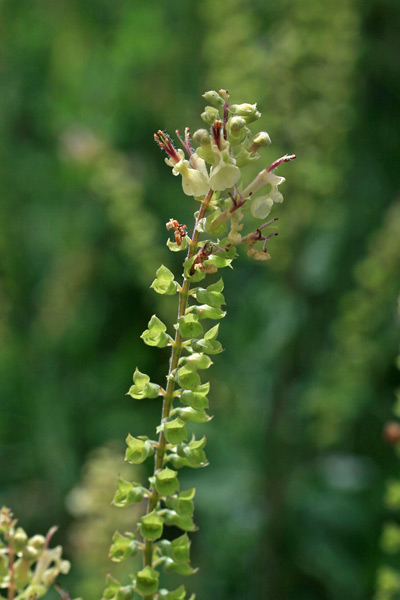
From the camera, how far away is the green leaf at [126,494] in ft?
1.83

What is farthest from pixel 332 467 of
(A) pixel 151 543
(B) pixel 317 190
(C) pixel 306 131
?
(A) pixel 151 543

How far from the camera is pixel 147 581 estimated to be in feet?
1.78

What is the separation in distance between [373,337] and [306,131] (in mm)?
450

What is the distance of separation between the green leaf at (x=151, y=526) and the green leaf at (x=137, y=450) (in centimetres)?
4

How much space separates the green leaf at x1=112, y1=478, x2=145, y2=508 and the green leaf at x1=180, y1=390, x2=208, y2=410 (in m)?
0.08

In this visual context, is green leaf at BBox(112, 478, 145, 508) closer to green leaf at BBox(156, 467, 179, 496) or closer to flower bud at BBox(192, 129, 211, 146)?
green leaf at BBox(156, 467, 179, 496)

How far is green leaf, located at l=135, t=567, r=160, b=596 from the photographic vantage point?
1.77ft

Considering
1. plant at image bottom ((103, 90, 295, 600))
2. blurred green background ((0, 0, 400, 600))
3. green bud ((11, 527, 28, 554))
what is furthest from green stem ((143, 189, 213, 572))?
blurred green background ((0, 0, 400, 600))

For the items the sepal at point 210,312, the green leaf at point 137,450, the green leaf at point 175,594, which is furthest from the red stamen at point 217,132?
the green leaf at point 175,594

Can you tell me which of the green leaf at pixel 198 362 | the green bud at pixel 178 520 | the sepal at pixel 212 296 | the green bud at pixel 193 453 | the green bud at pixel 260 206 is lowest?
the green bud at pixel 178 520

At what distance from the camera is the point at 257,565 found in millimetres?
1675

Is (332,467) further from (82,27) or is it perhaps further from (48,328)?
(82,27)

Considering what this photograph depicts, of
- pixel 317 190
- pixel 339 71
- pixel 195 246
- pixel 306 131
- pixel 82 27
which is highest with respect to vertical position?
pixel 82 27

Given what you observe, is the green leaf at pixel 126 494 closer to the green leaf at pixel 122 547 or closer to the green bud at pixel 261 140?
the green leaf at pixel 122 547
